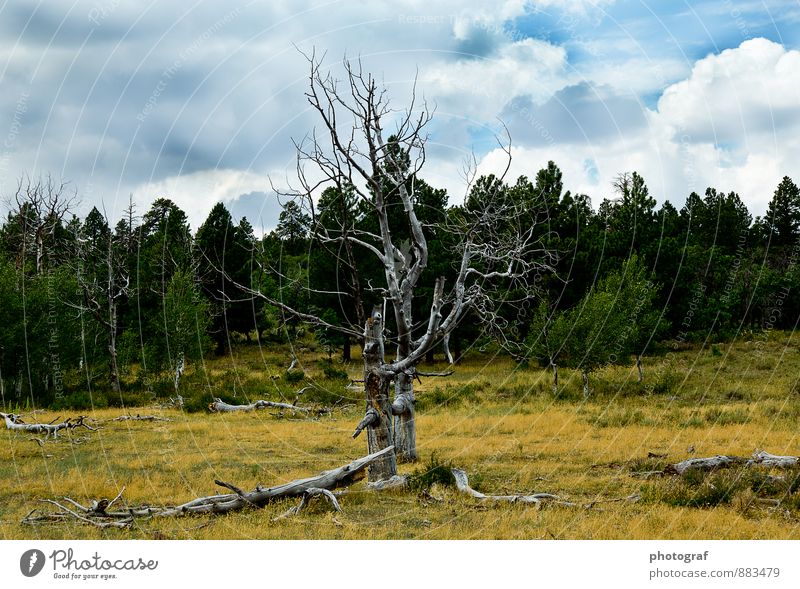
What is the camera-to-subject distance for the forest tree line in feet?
111

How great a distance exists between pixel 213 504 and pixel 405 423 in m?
7.22

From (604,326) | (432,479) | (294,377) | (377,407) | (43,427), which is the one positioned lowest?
(432,479)

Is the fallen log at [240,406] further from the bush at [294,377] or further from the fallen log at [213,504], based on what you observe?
the fallen log at [213,504]

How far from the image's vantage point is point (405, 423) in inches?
746

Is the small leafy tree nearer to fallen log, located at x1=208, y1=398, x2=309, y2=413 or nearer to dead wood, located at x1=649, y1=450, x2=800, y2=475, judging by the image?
fallen log, located at x1=208, y1=398, x2=309, y2=413

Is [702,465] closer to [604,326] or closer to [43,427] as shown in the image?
[604,326]

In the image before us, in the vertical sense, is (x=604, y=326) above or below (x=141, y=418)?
above

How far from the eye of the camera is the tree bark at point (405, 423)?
18312 millimetres

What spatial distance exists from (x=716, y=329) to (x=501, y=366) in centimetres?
1726

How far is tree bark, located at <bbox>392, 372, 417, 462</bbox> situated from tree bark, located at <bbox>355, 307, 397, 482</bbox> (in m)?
2.12

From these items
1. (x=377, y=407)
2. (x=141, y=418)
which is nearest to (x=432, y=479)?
(x=377, y=407)

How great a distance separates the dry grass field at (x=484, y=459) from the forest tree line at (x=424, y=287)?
3814 mm

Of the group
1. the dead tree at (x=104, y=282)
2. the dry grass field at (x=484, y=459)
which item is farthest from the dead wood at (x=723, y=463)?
the dead tree at (x=104, y=282)
